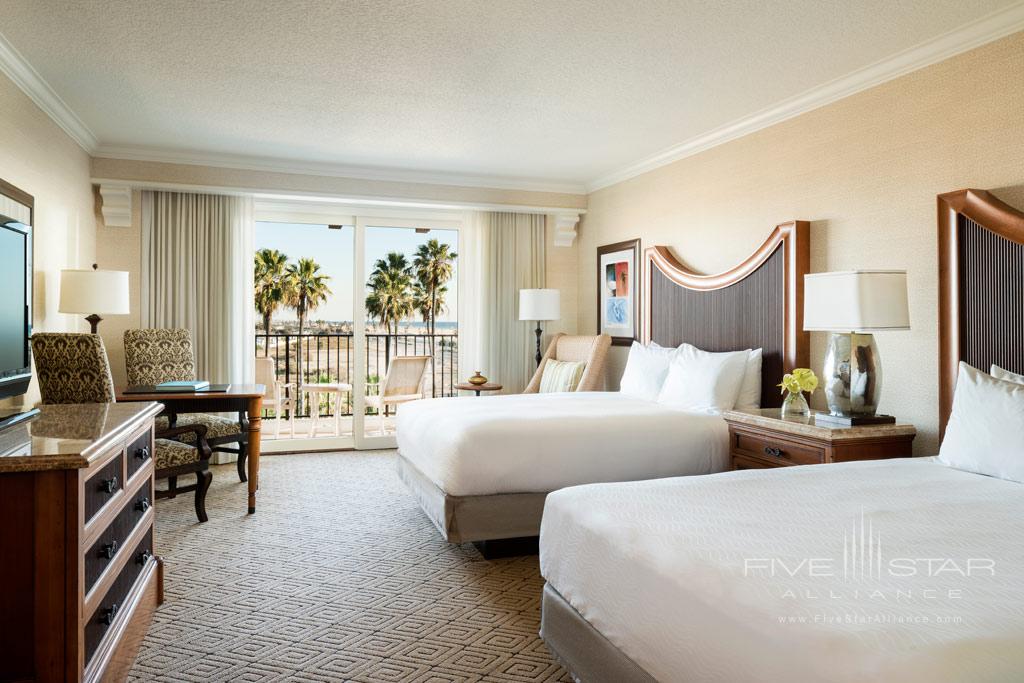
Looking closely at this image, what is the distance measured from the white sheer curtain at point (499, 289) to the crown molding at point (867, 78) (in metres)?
1.64

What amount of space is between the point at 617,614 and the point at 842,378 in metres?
2.01

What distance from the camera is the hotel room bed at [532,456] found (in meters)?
3.29

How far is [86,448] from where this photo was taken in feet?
5.57

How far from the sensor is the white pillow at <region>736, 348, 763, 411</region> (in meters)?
4.04

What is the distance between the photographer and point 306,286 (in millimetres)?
6215

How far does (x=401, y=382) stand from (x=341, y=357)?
82 cm

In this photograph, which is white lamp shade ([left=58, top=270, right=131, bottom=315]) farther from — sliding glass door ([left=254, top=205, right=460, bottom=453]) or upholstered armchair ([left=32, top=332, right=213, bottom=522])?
sliding glass door ([left=254, top=205, right=460, bottom=453])

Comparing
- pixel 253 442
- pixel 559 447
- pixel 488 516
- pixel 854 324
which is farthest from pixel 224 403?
pixel 854 324

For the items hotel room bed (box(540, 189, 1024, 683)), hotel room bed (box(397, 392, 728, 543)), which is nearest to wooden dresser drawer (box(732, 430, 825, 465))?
hotel room bed (box(397, 392, 728, 543))

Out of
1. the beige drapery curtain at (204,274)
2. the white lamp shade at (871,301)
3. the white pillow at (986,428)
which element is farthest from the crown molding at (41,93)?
the white pillow at (986,428)

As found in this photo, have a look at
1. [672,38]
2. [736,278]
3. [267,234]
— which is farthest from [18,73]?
[736,278]

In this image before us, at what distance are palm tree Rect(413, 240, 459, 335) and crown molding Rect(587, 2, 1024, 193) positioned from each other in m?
2.21

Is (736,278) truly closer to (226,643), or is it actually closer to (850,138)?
(850,138)

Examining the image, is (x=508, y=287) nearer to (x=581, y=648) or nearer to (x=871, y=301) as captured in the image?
(x=871, y=301)
